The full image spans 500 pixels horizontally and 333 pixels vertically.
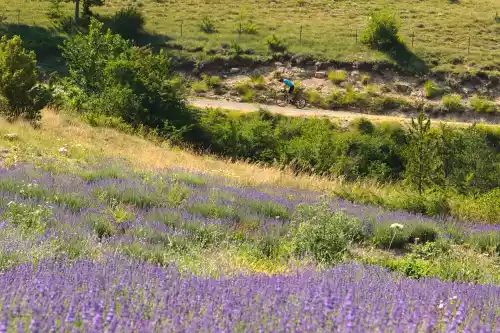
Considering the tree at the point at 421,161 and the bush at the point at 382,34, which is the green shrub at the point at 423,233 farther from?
the bush at the point at 382,34

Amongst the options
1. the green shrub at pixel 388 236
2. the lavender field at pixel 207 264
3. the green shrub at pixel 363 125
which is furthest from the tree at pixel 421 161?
the green shrub at pixel 363 125

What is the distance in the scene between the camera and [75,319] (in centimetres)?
300

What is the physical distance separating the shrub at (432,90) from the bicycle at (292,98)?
8002 millimetres

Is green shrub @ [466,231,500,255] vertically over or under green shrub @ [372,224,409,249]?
under

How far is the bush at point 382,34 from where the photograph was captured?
139 ft

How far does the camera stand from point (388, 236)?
375 inches

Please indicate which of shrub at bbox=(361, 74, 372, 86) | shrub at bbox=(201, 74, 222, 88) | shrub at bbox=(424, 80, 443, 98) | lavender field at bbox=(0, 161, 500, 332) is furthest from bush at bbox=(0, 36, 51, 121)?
shrub at bbox=(424, 80, 443, 98)

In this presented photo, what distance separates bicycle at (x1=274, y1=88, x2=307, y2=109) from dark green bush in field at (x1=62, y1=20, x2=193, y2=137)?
10587mm

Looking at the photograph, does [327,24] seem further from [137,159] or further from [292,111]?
[137,159]

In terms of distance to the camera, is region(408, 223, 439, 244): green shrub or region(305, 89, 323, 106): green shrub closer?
region(408, 223, 439, 244): green shrub

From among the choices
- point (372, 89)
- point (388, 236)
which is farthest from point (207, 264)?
point (372, 89)

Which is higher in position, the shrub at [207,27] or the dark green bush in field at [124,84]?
the shrub at [207,27]

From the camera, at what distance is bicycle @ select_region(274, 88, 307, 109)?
120 feet

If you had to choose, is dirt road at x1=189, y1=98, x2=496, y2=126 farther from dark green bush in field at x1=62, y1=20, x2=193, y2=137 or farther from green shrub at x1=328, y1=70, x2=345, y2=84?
dark green bush in field at x1=62, y1=20, x2=193, y2=137
